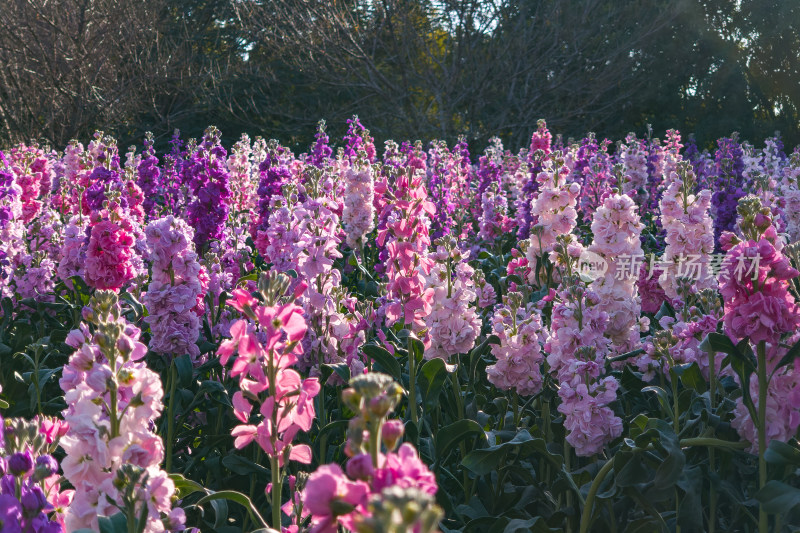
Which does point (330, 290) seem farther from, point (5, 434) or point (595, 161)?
point (595, 161)

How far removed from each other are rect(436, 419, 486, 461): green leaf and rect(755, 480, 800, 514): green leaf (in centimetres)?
84

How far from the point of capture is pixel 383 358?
2975 mm

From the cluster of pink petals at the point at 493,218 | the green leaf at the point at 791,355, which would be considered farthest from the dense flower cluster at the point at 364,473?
the cluster of pink petals at the point at 493,218

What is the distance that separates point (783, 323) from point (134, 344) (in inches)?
68.3

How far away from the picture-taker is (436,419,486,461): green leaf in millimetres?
2570

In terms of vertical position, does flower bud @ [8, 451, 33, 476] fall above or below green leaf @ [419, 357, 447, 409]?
above

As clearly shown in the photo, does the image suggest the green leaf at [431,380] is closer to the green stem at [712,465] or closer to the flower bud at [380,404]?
the green stem at [712,465]

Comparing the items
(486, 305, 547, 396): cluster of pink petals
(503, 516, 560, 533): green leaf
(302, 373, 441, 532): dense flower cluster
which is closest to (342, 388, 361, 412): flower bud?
(302, 373, 441, 532): dense flower cluster

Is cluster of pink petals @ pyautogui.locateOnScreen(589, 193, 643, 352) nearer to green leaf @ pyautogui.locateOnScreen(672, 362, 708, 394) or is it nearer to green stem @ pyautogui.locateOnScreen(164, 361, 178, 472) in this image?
green leaf @ pyautogui.locateOnScreen(672, 362, 708, 394)

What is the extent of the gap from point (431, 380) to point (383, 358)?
20cm

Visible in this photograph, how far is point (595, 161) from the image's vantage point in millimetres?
8570

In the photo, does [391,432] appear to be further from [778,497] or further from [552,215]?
[552,215]

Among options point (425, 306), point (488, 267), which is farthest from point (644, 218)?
point (425, 306)

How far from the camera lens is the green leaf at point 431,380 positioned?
2924 mm
